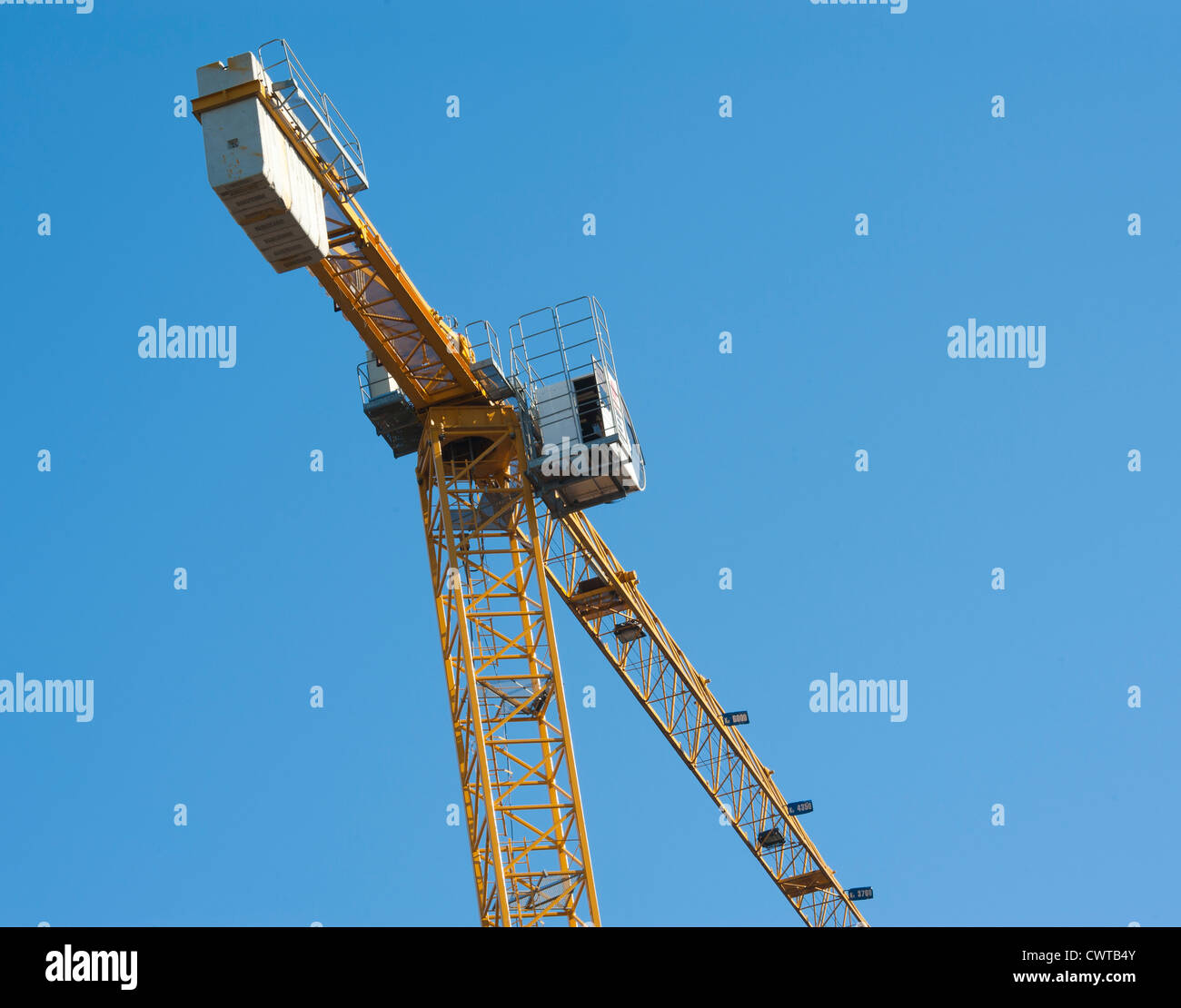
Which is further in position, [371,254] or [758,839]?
[758,839]

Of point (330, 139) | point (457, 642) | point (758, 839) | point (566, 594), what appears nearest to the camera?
point (330, 139)

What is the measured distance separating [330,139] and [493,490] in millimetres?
8226

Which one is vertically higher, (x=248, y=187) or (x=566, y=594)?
(x=248, y=187)

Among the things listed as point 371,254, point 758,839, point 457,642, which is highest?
point 371,254

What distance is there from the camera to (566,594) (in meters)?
40.2
